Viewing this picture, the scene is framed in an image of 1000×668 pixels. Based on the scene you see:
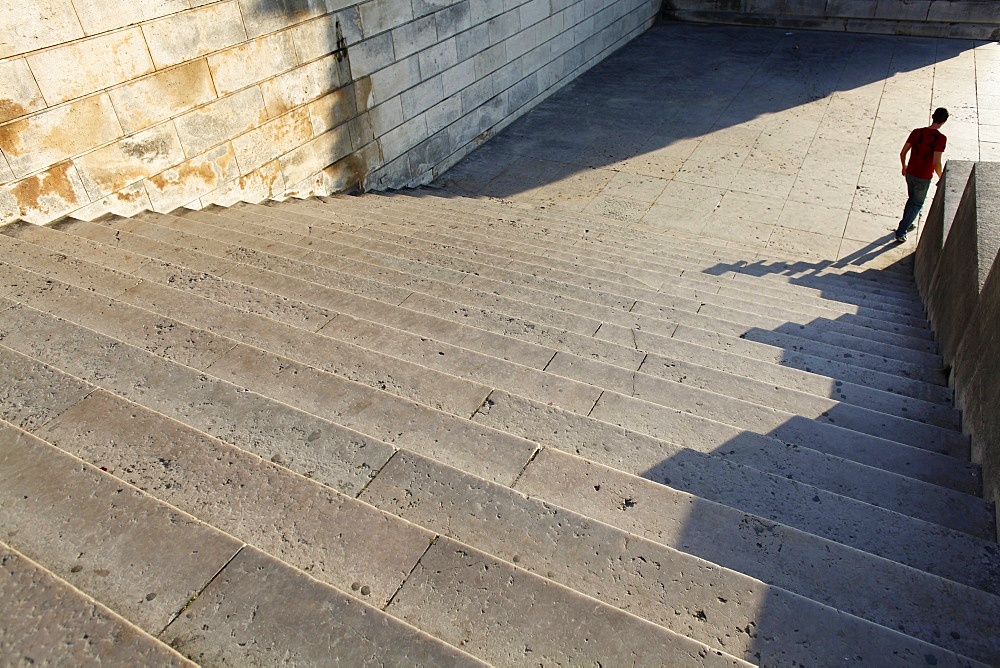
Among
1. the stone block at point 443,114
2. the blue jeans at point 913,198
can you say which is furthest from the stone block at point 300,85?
the blue jeans at point 913,198

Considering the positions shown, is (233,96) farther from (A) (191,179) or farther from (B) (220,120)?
(A) (191,179)

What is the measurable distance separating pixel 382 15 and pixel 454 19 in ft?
5.61

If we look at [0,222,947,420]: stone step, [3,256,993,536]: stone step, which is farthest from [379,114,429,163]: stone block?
[3,256,993,536]: stone step

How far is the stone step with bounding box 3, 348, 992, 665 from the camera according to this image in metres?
1.87

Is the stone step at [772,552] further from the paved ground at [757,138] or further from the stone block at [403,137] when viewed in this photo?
the stone block at [403,137]

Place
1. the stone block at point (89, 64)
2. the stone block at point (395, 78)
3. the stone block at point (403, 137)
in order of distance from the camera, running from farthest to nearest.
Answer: the stone block at point (403, 137) → the stone block at point (395, 78) → the stone block at point (89, 64)

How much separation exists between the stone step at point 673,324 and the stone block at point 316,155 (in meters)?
3.40

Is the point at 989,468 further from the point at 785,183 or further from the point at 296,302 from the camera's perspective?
the point at 785,183

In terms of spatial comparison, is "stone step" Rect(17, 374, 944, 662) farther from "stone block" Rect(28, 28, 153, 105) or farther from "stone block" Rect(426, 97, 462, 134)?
"stone block" Rect(426, 97, 462, 134)

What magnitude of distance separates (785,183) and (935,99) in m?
4.95

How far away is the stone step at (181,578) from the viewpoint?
1.69 m

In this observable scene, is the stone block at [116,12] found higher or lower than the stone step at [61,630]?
higher

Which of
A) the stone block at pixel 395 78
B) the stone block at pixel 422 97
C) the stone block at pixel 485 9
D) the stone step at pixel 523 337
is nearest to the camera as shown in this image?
the stone step at pixel 523 337

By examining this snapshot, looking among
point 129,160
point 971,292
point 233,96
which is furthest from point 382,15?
point 971,292
